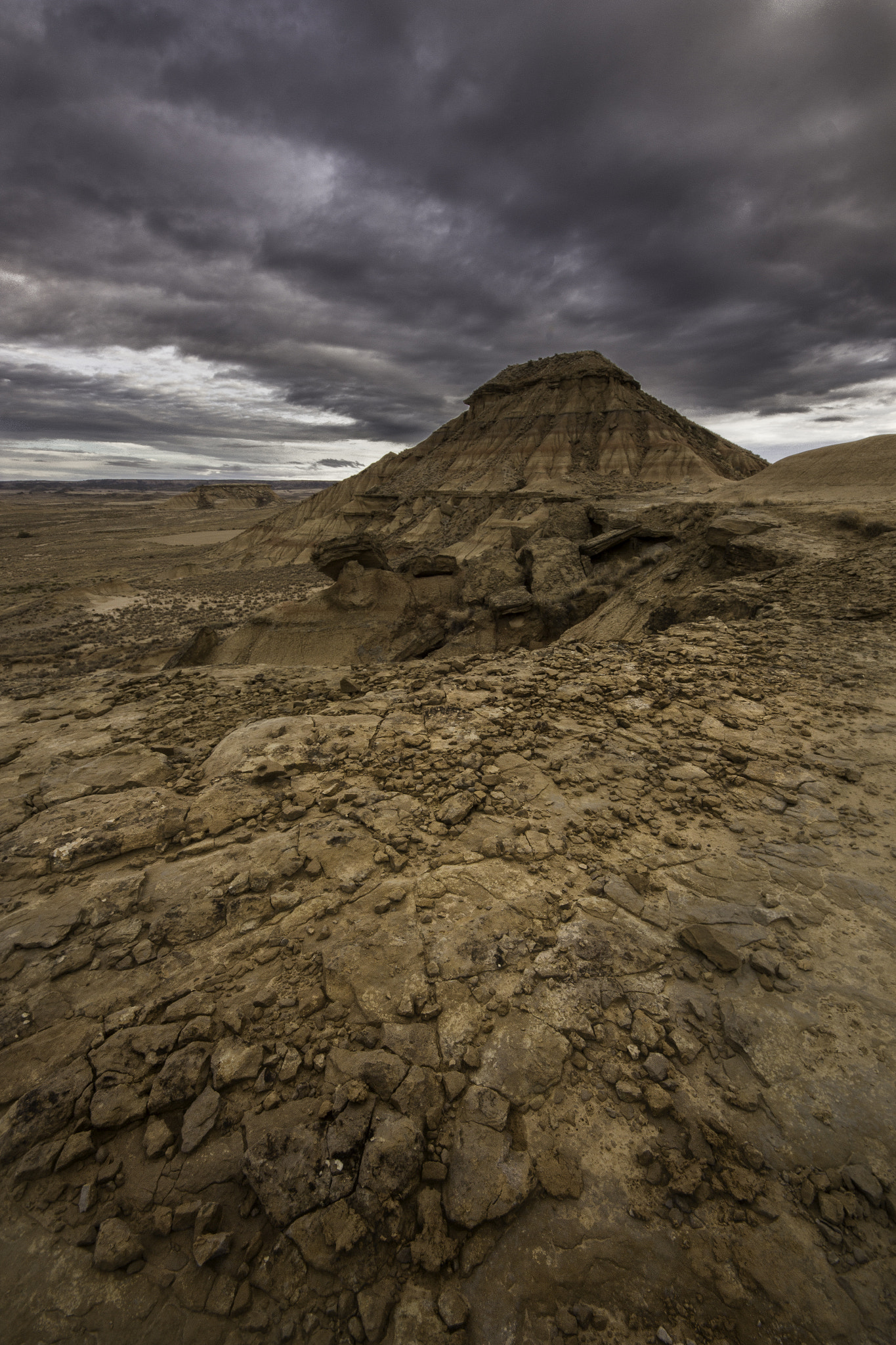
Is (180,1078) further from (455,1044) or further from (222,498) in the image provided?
(222,498)

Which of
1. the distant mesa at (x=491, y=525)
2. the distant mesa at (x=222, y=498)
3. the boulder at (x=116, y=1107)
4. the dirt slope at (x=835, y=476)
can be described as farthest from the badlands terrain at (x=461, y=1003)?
the distant mesa at (x=222, y=498)

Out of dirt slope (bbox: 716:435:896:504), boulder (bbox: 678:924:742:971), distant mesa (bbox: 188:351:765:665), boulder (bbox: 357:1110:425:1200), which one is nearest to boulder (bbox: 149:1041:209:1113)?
boulder (bbox: 357:1110:425:1200)

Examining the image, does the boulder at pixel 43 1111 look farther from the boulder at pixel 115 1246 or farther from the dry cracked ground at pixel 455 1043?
the boulder at pixel 115 1246

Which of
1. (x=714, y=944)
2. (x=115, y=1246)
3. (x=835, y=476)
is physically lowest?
(x=115, y=1246)

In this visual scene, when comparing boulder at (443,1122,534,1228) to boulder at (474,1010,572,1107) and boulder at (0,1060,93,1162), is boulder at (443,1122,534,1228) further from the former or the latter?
boulder at (0,1060,93,1162)

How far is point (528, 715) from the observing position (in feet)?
16.8

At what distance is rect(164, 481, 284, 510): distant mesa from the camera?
96.2 metres

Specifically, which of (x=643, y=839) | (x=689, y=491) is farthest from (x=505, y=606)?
(x=689, y=491)

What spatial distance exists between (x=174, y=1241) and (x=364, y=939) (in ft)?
4.22

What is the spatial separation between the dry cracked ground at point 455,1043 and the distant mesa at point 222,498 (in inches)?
4163

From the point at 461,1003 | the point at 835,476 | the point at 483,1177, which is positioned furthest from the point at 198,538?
the point at 483,1177

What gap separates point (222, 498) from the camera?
97.4 metres

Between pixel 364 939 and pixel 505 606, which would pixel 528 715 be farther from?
pixel 505 606

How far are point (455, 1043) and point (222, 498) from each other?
364ft
